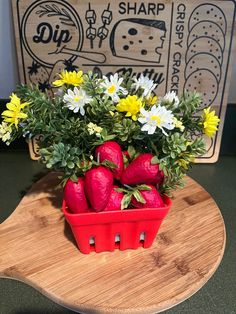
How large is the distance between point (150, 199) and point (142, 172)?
5 centimetres

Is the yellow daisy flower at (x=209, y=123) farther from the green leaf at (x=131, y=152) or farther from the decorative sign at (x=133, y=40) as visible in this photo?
the decorative sign at (x=133, y=40)

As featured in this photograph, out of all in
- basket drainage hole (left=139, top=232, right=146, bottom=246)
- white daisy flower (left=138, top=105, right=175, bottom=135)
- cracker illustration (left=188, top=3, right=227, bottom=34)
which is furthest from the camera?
cracker illustration (left=188, top=3, right=227, bottom=34)

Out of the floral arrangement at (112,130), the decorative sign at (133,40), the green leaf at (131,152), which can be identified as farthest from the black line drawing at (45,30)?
the green leaf at (131,152)

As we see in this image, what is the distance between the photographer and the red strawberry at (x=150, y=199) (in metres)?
0.53

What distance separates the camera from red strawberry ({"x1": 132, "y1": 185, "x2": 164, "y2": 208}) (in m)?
0.53

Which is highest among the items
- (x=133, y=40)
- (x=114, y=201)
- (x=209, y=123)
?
(x=133, y=40)

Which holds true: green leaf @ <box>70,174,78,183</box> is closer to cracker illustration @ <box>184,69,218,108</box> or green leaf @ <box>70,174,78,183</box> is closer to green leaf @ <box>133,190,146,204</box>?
green leaf @ <box>133,190,146,204</box>

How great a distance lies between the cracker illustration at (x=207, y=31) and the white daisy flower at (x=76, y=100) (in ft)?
1.27

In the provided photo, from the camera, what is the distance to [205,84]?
0.86 m

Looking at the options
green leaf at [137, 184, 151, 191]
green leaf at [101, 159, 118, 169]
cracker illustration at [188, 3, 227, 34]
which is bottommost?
green leaf at [137, 184, 151, 191]

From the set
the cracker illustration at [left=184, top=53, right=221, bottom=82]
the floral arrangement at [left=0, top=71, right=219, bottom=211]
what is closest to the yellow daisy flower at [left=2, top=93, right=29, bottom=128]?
the floral arrangement at [left=0, top=71, right=219, bottom=211]

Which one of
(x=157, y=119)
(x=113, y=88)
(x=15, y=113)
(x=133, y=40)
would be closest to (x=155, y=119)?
Answer: (x=157, y=119)

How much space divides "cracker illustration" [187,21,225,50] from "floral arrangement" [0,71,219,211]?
0.90ft

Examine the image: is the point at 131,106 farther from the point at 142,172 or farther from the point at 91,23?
the point at 91,23
